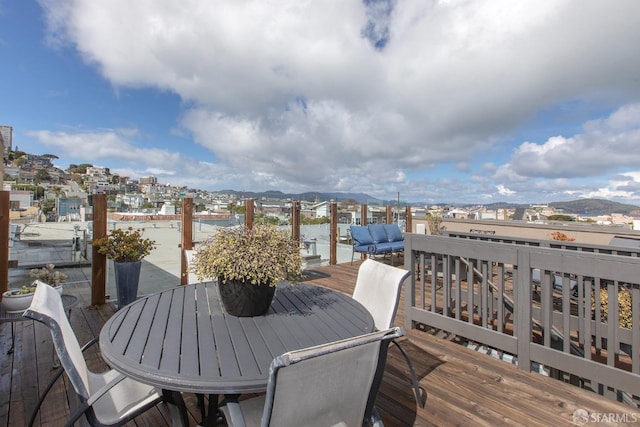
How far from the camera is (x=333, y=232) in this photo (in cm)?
649

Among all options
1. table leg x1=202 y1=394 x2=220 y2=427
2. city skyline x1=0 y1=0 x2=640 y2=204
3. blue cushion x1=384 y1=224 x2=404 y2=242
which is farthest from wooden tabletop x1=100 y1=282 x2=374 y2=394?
blue cushion x1=384 y1=224 x2=404 y2=242

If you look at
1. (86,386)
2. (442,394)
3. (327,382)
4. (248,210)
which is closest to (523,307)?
(442,394)

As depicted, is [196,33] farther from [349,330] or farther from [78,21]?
[349,330]

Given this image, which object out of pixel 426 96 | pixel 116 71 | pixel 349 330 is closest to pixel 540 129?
pixel 426 96

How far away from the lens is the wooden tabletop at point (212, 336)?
3.30ft

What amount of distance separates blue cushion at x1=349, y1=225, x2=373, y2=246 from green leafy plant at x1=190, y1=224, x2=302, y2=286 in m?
4.86

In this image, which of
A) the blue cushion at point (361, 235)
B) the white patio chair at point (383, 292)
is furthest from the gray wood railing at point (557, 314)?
the blue cushion at point (361, 235)

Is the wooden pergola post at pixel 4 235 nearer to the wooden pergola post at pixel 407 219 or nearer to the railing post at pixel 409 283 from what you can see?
the railing post at pixel 409 283

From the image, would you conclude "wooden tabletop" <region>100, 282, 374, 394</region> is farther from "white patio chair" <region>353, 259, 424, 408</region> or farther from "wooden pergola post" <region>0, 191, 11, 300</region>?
"wooden pergola post" <region>0, 191, 11, 300</region>

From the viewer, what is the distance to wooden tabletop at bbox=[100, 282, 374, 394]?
1007 mm

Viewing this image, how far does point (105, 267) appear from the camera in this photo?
390 centimetres

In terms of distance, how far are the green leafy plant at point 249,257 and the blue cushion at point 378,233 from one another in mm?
5239

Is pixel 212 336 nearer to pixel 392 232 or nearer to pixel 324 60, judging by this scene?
pixel 392 232

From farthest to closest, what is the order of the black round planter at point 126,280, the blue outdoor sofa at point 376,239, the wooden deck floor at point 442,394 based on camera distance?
the blue outdoor sofa at point 376,239
the black round planter at point 126,280
the wooden deck floor at point 442,394
